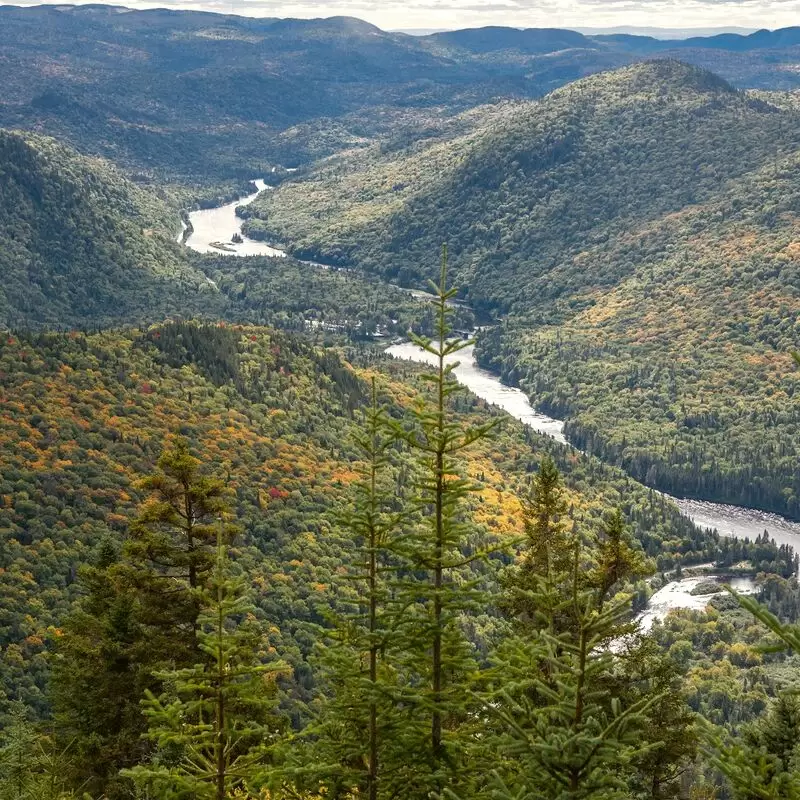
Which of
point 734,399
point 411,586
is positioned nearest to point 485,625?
point 411,586

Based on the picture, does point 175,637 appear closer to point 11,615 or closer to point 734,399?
point 11,615

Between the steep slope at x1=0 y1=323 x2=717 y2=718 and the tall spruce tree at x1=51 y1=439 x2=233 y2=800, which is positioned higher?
the tall spruce tree at x1=51 y1=439 x2=233 y2=800

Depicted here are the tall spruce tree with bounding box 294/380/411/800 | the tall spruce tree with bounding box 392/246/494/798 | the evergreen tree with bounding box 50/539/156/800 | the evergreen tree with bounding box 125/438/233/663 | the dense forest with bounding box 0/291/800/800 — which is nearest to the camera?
the dense forest with bounding box 0/291/800/800

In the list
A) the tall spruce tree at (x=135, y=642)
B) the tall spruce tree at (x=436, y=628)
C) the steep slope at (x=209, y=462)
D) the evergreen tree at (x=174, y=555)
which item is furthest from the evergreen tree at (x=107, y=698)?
the tall spruce tree at (x=436, y=628)

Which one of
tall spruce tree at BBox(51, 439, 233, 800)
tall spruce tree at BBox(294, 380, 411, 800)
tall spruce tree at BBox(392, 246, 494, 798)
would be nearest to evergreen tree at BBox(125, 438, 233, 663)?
tall spruce tree at BBox(51, 439, 233, 800)

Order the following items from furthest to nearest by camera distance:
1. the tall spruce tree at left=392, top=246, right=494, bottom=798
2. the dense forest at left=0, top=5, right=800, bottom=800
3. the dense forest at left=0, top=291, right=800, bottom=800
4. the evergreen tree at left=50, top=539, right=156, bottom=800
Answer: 1. the evergreen tree at left=50, top=539, right=156, bottom=800
2. the tall spruce tree at left=392, top=246, right=494, bottom=798
3. the dense forest at left=0, top=5, right=800, bottom=800
4. the dense forest at left=0, top=291, right=800, bottom=800

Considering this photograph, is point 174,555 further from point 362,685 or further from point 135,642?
point 362,685

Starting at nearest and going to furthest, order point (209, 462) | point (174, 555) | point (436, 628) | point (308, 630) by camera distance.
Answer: point (436, 628), point (308, 630), point (174, 555), point (209, 462)

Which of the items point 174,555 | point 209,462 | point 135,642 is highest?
point 174,555

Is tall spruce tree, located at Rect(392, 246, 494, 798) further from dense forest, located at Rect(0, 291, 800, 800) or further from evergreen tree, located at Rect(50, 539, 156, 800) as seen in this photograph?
evergreen tree, located at Rect(50, 539, 156, 800)

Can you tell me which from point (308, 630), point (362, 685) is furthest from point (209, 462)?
point (362, 685)

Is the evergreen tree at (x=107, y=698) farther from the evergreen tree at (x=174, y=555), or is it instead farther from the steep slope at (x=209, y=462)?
the steep slope at (x=209, y=462)
